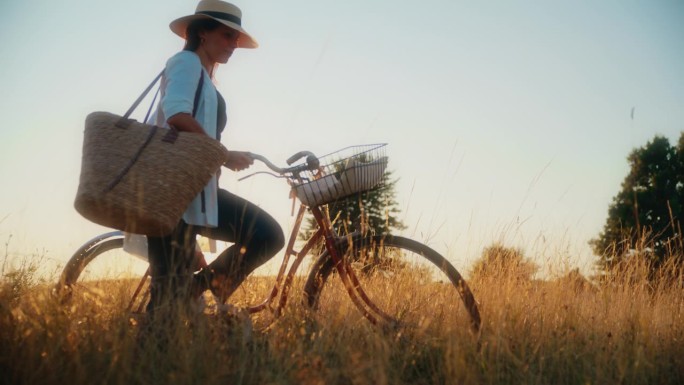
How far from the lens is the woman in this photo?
10.4 feet

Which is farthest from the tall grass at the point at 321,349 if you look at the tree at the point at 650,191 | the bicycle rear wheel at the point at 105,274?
the tree at the point at 650,191

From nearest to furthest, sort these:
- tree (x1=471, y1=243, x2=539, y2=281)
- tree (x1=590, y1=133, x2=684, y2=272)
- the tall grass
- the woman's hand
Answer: the tall grass
the woman's hand
tree (x1=471, y1=243, x2=539, y2=281)
tree (x1=590, y1=133, x2=684, y2=272)

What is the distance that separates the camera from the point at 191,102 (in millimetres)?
3121

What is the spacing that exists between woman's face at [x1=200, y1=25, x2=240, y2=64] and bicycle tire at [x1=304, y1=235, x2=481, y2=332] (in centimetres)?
138

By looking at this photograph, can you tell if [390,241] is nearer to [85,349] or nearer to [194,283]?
[194,283]

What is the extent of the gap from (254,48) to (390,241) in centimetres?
155

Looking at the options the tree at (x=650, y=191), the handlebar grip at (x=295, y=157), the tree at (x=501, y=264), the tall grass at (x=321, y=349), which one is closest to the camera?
the tall grass at (x=321, y=349)

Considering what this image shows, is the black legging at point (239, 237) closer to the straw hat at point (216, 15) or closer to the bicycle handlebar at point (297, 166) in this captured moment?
the bicycle handlebar at point (297, 166)

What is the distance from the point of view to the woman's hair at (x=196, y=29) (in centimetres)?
346

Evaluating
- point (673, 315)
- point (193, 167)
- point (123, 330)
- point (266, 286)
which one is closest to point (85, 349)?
point (123, 330)

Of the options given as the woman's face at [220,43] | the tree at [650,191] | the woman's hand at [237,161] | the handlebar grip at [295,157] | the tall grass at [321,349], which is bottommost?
the tall grass at [321,349]

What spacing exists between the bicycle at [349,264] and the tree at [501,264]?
1128 mm

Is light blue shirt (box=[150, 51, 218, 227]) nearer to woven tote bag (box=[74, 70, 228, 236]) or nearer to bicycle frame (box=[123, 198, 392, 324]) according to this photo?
woven tote bag (box=[74, 70, 228, 236])

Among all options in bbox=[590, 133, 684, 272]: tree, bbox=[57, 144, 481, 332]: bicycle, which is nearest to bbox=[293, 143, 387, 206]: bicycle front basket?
bbox=[57, 144, 481, 332]: bicycle
